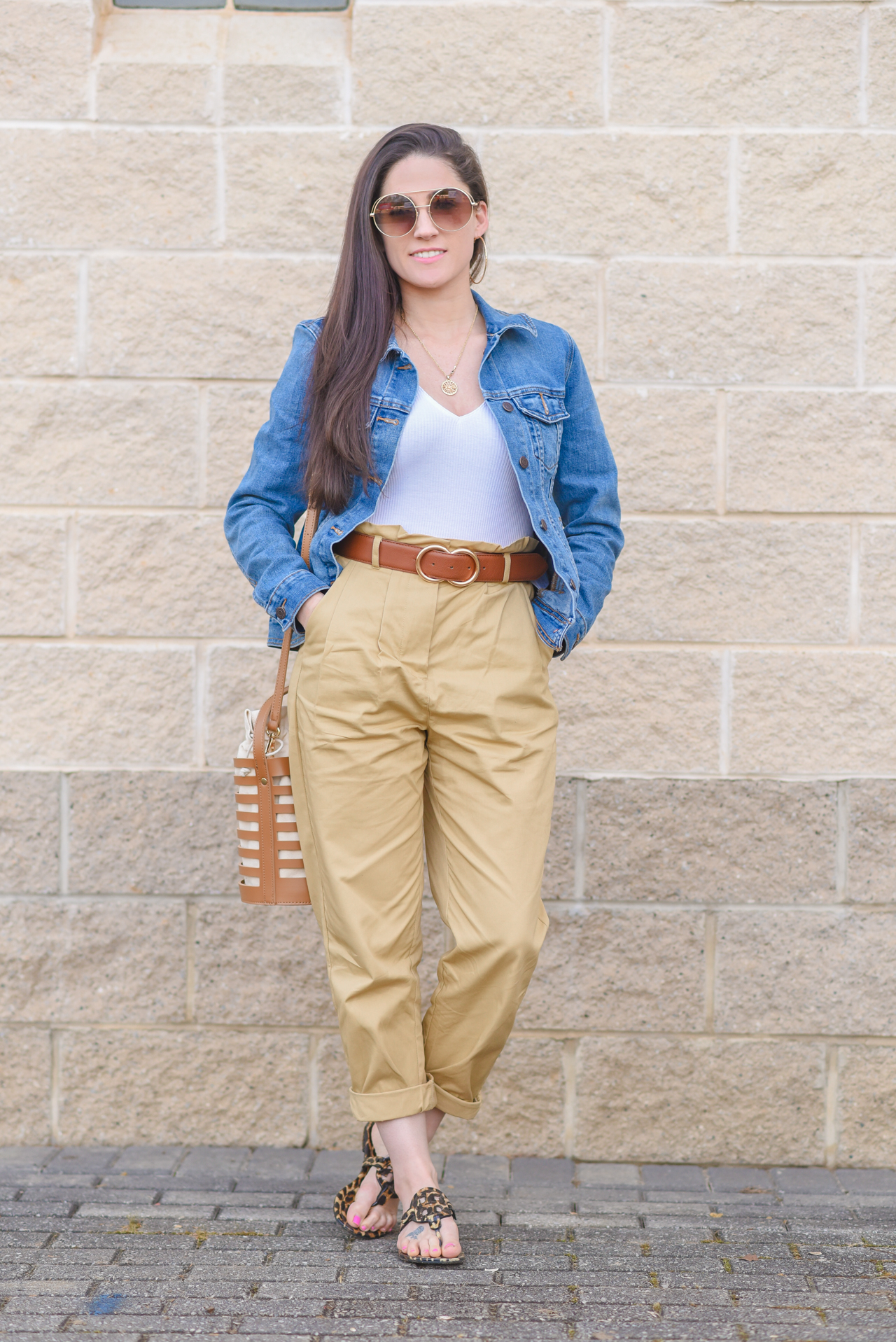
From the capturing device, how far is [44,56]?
3.51m

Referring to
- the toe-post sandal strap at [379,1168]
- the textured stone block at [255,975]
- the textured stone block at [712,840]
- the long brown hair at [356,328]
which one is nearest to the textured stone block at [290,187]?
the long brown hair at [356,328]

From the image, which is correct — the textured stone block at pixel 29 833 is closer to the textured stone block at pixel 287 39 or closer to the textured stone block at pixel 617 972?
the textured stone block at pixel 617 972

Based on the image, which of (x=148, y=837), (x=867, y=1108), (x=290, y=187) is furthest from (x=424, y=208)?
(x=867, y=1108)

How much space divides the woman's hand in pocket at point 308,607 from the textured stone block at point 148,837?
0.94 meters

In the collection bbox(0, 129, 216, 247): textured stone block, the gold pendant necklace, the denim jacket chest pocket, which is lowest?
the denim jacket chest pocket

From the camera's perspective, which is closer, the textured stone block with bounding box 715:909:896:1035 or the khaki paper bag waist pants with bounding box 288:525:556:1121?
the khaki paper bag waist pants with bounding box 288:525:556:1121

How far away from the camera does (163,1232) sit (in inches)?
115

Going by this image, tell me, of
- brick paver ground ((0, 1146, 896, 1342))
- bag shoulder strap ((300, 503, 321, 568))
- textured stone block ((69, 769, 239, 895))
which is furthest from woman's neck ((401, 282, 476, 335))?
brick paver ground ((0, 1146, 896, 1342))

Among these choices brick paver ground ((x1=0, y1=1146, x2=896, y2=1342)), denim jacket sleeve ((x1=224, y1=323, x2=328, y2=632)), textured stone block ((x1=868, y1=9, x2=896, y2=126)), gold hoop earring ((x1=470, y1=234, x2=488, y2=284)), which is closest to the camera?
brick paver ground ((x1=0, y1=1146, x2=896, y2=1342))

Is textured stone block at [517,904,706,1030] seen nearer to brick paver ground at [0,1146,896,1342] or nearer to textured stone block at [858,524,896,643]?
brick paver ground at [0,1146,896,1342]

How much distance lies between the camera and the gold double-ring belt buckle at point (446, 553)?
2.67 m

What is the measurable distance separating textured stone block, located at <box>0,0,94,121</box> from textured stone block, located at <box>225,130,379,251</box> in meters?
0.43

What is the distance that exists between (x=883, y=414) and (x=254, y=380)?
63.1 inches

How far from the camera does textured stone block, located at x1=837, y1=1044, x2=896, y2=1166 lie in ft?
11.4
